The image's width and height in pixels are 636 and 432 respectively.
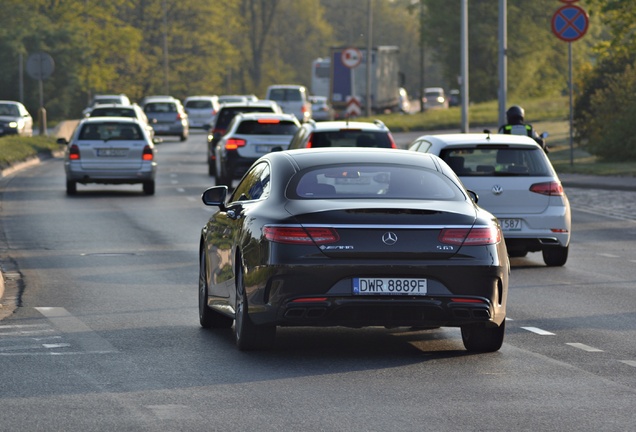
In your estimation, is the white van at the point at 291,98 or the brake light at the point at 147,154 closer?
the brake light at the point at 147,154

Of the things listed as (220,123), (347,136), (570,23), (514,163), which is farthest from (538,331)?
(220,123)

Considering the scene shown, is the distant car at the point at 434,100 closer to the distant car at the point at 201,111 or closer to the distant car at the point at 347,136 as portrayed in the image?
the distant car at the point at 201,111

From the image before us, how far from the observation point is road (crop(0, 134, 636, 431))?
8.63 m

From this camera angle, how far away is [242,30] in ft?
434

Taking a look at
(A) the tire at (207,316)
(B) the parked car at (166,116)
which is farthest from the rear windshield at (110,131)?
(B) the parked car at (166,116)

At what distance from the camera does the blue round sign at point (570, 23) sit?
33812mm

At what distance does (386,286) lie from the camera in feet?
34.8

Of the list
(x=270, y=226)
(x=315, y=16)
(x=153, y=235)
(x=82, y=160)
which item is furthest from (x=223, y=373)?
(x=315, y=16)

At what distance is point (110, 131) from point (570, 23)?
9.46m

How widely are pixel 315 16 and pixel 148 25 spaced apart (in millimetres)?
47884

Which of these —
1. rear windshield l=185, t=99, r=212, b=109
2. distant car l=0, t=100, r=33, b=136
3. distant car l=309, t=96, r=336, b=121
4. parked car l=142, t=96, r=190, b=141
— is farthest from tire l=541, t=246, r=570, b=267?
distant car l=309, t=96, r=336, b=121

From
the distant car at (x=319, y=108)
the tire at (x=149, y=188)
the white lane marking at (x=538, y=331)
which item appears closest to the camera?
the white lane marking at (x=538, y=331)

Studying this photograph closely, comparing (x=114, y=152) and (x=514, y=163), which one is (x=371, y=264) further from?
(x=114, y=152)

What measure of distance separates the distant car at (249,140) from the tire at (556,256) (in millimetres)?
13911
